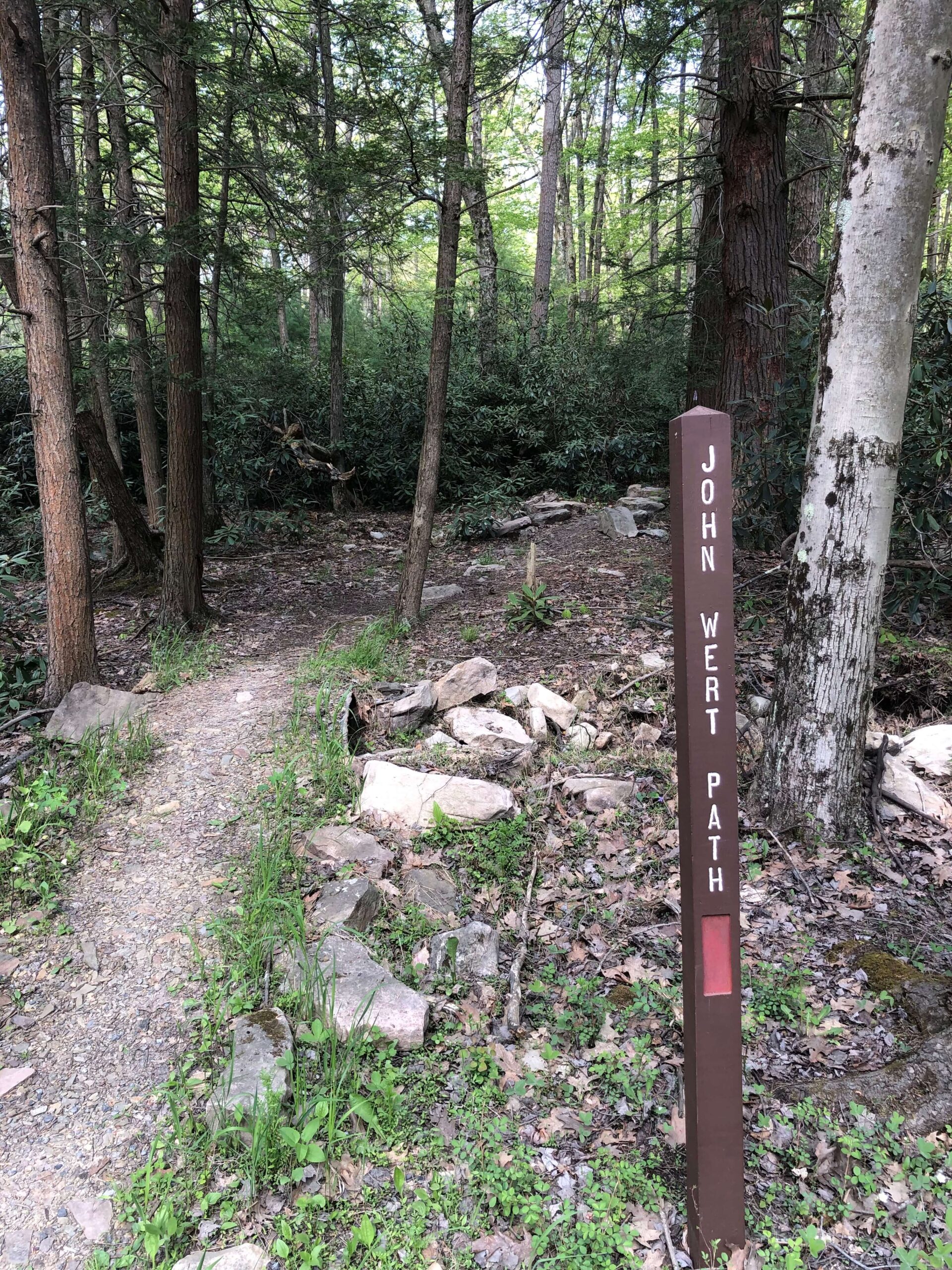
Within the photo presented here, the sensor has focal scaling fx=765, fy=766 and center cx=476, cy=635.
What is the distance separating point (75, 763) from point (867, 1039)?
15.1ft

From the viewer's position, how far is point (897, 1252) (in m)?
2.26

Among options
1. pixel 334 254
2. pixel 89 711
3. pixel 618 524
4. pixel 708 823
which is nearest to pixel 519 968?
pixel 708 823

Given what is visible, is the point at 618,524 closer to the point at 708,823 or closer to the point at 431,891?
the point at 431,891

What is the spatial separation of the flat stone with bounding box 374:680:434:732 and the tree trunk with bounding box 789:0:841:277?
5965 mm

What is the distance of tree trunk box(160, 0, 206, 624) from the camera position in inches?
257

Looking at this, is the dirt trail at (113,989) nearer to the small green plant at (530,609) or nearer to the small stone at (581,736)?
the small stone at (581,736)

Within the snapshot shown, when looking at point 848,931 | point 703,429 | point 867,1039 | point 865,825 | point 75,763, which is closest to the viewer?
point 703,429

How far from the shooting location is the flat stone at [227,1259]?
2.26 meters

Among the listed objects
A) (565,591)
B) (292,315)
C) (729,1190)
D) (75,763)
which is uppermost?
(292,315)

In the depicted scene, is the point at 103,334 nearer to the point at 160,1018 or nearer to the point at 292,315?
the point at 160,1018

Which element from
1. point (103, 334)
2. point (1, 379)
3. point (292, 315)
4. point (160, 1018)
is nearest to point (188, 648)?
point (103, 334)

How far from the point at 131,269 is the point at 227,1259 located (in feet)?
27.9

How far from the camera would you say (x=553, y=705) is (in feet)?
17.8

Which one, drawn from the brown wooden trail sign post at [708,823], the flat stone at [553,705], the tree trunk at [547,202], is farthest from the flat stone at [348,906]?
the tree trunk at [547,202]
